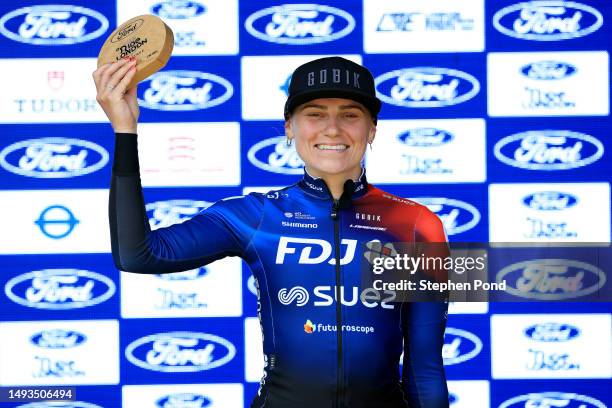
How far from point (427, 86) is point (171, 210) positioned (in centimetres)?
128

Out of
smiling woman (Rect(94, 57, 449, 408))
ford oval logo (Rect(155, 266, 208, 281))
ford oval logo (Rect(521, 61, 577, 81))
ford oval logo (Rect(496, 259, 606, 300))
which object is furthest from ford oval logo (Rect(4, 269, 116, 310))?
ford oval logo (Rect(521, 61, 577, 81))

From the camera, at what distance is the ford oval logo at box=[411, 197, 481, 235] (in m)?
2.91

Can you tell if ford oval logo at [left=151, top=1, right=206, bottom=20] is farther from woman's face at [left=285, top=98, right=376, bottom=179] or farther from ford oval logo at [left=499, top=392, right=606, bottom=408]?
ford oval logo at [left=499, top=392, right=606, bottom=408]

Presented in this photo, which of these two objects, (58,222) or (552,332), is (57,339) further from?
(552,332)

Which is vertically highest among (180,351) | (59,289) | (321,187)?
(321,187)

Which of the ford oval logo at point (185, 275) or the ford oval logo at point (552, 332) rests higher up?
the ford oval logo at point (185, 275)

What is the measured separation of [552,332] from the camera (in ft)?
9.67

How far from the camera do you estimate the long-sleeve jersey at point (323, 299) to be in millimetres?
1722

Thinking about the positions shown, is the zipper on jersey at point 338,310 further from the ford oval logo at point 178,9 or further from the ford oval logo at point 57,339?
the ford oval logo at point 57,339

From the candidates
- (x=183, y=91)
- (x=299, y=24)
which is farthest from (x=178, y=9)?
(x=299, y=24)

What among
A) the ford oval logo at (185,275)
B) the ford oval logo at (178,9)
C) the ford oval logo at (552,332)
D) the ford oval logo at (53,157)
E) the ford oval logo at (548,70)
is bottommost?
the ford oval logo at (552,332)

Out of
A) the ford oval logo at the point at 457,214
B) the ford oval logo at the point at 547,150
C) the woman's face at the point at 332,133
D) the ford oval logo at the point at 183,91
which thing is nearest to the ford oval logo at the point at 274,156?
the ford oval logo at the point at 183,91

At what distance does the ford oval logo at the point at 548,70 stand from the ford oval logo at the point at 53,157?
76.3 inches

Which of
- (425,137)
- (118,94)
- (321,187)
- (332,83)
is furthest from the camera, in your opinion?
(425,137)
